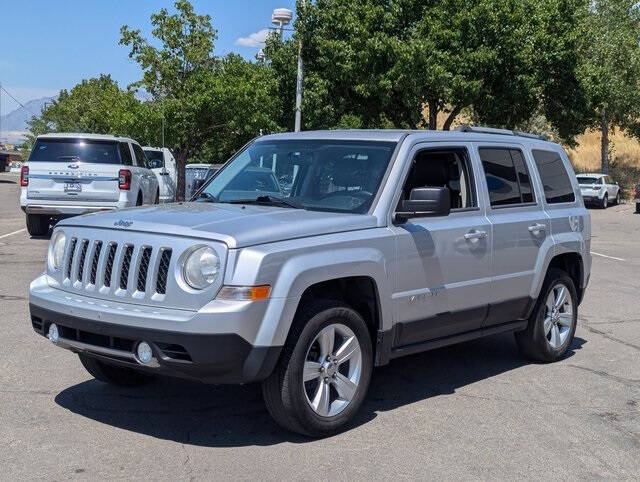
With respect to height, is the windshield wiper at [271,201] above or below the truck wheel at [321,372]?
above

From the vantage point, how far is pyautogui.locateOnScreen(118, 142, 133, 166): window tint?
1636cm

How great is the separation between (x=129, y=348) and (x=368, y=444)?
1.54m

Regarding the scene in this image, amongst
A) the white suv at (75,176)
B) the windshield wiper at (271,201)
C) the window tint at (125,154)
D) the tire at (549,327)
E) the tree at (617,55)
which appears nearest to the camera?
the windshield wiper at (271,201)

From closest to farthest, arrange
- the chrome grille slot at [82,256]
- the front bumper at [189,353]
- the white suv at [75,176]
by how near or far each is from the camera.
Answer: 1. the front bumper at [189,353]
2. the chrome grille slot at [82,256]
3. the white suv at [75,176]

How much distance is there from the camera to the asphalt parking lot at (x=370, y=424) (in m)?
4.80

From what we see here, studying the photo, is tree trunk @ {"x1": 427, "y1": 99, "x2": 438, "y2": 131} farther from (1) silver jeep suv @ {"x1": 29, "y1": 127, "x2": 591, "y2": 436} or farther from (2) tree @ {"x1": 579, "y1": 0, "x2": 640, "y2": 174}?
(1) silver jeep suv @ {"x1": 29, "y1": 127, "x2": 591, "y2": 436}

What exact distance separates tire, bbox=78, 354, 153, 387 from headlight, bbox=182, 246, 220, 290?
1.56 metres

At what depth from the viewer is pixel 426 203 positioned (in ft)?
18.5

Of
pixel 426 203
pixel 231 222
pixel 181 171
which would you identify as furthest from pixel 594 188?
pixel 231 222

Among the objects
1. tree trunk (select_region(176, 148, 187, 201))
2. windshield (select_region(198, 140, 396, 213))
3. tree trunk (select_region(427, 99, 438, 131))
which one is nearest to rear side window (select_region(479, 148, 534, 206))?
windshield (select_region(198, 140, 396, 213))

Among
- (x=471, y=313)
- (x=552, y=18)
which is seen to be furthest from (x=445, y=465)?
(x=552, y=18)

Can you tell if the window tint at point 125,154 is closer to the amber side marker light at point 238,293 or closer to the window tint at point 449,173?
the window tint at point 449,173

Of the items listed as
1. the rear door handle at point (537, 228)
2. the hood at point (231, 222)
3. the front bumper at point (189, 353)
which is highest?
the hood at point (231, 222)

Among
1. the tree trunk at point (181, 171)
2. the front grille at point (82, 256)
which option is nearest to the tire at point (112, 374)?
the front grille at point (82, 256)
